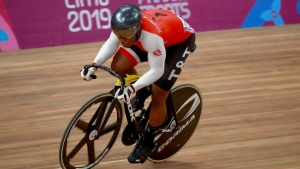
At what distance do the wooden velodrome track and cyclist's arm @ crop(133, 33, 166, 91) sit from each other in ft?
3.13

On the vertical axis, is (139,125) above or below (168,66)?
below

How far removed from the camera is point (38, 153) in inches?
173

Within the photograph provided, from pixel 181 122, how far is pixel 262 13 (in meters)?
4.31

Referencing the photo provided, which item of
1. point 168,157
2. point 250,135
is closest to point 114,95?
point 168,157

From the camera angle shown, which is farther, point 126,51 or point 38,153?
point 38,153

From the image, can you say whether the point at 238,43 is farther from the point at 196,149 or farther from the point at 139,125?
the point at 139,125

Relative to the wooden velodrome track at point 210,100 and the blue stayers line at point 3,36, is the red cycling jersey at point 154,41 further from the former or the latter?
the blue stayers line at point 3,36

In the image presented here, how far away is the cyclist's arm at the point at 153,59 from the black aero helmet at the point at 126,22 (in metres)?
0.13

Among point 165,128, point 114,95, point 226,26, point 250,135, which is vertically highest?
point 114,95

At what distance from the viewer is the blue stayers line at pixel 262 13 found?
802 centimetres

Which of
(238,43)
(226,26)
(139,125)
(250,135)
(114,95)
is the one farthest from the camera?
(226,26)

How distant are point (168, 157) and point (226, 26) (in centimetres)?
411

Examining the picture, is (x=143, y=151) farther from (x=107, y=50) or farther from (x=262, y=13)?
(x=262, y=13)

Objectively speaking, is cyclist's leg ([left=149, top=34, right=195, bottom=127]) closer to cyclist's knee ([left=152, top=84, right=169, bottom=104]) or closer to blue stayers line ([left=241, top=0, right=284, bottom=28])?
cyclist's knee ([left=152, top=84, right=169, bottom=104])
